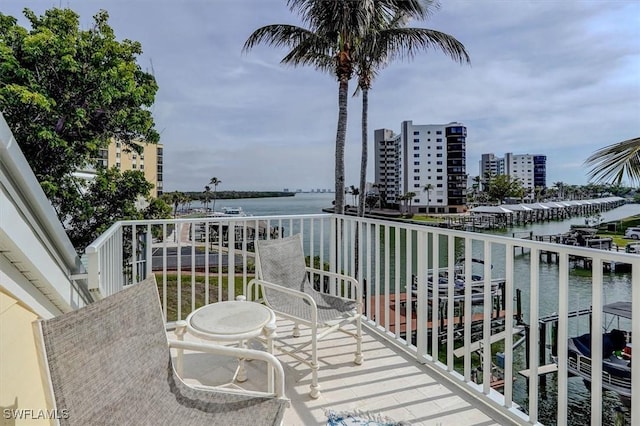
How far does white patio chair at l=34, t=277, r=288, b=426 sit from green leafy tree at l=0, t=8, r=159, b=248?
410 inches

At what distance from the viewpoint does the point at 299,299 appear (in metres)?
3.08

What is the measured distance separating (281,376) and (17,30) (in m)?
13.9

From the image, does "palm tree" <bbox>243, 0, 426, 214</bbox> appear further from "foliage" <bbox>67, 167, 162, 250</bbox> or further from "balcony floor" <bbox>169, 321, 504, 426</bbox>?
"foliage" <bbox>67, 167, 162, 250</bbox>

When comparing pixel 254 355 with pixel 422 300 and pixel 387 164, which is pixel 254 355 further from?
pixel 387 164

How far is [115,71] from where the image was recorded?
36.3 ft

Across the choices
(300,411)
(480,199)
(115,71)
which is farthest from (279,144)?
(480,199)

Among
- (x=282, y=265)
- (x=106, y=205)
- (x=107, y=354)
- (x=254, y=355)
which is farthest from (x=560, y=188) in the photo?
(x=107, y=354)

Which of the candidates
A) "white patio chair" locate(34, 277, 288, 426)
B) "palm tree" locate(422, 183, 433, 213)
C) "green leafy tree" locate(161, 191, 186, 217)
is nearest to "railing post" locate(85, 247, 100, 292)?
"white patio chair" locate(34, 277, 288, 426)

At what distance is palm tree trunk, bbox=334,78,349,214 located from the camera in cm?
829

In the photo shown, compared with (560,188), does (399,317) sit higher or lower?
lower

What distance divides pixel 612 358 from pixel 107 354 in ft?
23.3

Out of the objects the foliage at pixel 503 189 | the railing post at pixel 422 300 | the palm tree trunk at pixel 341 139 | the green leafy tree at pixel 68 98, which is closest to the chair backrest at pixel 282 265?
the railing post at pixel 422 300

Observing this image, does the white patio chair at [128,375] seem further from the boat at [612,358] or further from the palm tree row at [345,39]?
the palm tree row at [345,39]

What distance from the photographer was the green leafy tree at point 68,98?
31.3ft
